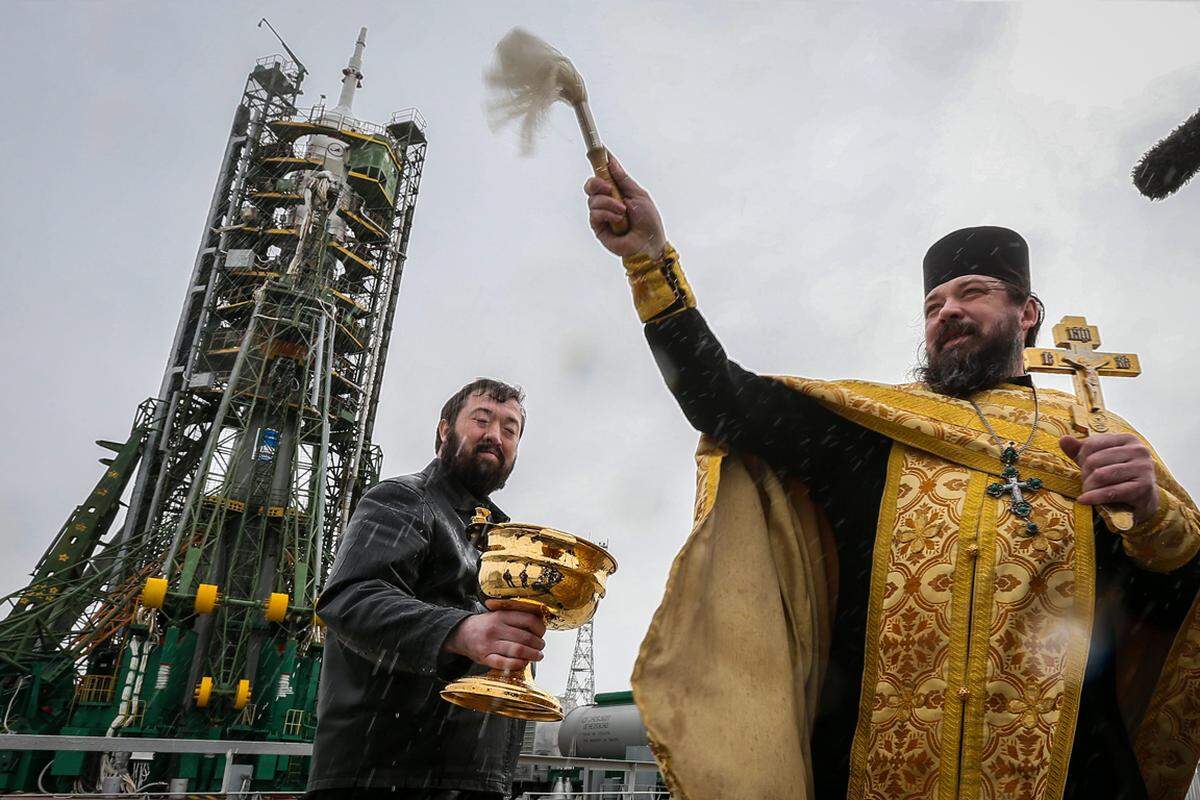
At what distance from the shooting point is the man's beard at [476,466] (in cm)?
302

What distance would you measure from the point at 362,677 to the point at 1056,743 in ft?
6.16

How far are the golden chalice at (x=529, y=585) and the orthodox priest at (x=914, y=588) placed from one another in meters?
0.52

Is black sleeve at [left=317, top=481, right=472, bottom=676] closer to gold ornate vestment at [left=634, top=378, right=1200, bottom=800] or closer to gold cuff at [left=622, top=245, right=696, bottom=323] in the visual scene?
gold ornate vestment at [left=634, top=378, right=1200, bottom=800]

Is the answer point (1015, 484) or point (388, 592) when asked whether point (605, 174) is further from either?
point (388, 592)

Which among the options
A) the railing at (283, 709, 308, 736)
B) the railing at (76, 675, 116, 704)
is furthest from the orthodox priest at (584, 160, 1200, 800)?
the railing at (76, 675, 116, 704)

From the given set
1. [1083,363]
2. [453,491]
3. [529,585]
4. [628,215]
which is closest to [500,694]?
[529,585]

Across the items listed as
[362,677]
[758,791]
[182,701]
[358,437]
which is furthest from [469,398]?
[358,437]

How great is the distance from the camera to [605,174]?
6.44 ft

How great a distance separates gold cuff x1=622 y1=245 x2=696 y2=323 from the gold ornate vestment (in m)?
0.34

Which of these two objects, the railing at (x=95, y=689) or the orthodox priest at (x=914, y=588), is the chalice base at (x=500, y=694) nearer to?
the orthodox priest at (x=914, y=588)

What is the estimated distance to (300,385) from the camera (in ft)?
85.9

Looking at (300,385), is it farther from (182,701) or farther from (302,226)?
(182,701)

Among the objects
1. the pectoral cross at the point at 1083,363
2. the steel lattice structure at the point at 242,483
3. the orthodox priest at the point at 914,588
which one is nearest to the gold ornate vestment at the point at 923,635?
the orthodox priest at the point at 914,588

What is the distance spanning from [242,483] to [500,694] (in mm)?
24879
